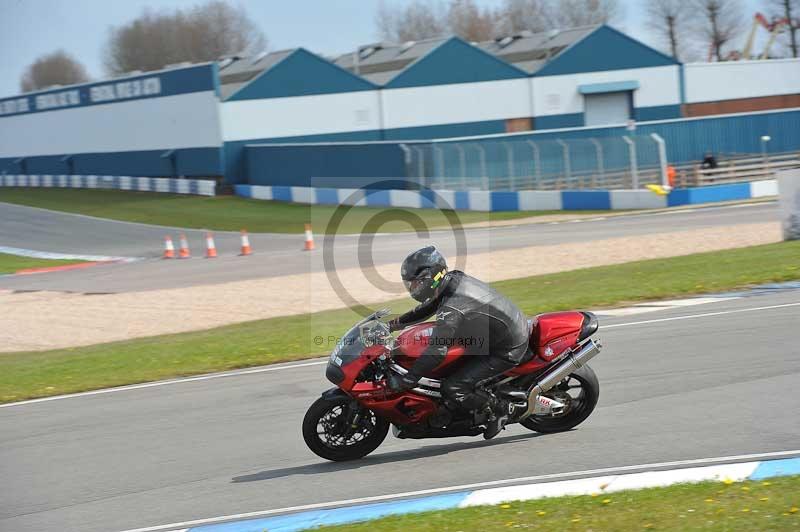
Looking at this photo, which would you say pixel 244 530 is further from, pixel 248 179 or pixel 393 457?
pixel 248 179

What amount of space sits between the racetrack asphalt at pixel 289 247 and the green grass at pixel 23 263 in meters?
1.64

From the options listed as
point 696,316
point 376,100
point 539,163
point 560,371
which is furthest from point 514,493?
→ point 376,100

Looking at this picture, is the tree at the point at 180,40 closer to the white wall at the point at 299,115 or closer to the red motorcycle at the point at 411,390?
the white wall at the point at 299,115

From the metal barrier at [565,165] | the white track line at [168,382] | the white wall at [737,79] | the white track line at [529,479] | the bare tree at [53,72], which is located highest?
the bare tree at [53,72]

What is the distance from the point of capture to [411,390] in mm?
8008

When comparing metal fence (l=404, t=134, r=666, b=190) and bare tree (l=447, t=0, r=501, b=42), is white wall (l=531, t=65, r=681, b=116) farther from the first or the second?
bare tree (l=447, t=0, r=501, b=42)

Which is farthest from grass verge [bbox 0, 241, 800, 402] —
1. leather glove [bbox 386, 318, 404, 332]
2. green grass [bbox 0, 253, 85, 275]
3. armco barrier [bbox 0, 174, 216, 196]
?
armco barrier [bbox 0, 174, 216, 196]

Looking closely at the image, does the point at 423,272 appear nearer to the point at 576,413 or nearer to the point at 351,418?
the point at 351,418

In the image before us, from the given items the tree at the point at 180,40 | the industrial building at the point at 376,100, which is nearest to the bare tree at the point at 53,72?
the tree at the point at 180,40

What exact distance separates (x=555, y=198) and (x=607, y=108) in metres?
23.7

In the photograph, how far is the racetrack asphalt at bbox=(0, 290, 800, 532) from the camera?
7430 mm

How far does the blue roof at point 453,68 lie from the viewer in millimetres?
54469

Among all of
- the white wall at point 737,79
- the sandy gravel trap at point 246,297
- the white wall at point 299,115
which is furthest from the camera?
the white wall at point 737,79

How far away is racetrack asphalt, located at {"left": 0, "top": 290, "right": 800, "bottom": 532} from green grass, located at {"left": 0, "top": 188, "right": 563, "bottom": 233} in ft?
73.4
